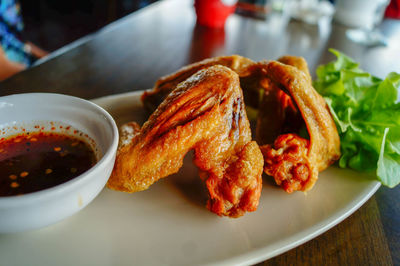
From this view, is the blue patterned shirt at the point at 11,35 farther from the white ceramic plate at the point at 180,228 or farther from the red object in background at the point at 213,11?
the white ceramic plate at the point at 180,228

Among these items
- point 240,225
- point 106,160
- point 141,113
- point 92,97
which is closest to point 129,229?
point 106,160

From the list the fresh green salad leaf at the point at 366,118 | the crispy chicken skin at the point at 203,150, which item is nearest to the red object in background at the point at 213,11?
the fresh green salad leaf at the point at 366,118

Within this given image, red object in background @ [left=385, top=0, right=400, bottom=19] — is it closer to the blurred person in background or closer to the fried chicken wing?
the fried chicken wing

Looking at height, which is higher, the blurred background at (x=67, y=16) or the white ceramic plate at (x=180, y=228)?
the white ceramic plate at (x=180, y=228)

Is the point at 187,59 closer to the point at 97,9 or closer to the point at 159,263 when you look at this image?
the point at 159,263

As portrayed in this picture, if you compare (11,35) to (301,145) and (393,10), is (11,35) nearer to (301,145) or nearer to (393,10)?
(301,145)

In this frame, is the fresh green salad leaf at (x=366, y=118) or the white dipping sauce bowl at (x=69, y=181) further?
the fresh green salad leaf at (x=366, y=118)
